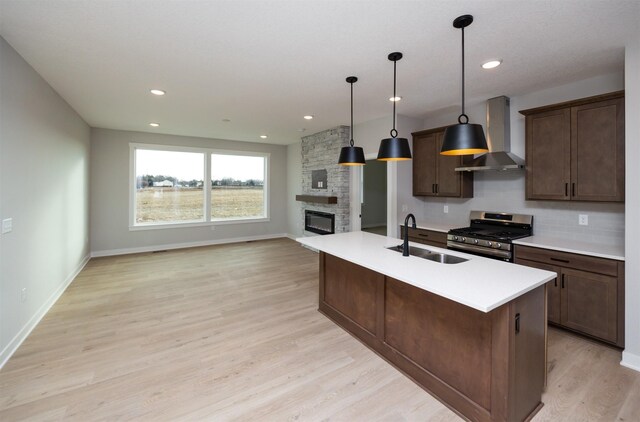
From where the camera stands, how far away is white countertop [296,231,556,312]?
155 cm

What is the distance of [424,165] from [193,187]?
532 cm

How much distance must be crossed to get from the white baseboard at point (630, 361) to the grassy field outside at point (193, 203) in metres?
7.12

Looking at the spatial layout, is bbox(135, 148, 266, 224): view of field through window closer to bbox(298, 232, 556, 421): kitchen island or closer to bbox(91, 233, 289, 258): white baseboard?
bbox(91, 233, 289, 258): white baseboard

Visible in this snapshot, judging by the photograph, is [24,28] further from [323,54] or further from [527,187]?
[527,187]

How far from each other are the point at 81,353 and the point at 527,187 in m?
4.92

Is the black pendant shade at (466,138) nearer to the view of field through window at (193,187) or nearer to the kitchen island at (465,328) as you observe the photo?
the kitchen island at (465,328)

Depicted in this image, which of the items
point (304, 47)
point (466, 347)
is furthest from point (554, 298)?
point (304, 47)

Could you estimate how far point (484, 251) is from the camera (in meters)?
3.43

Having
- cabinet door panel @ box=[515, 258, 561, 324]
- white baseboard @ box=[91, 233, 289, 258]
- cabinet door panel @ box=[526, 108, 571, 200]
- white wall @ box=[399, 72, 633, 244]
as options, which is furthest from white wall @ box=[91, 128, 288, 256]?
cabinet door panel @ box=[515, 258, 561, 324]

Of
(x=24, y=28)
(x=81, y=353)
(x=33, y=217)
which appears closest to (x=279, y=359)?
(x=81, y=353)

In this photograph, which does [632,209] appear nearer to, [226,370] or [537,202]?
[537,202]

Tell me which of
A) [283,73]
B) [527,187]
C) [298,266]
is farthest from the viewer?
[298,266]

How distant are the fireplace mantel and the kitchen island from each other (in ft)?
10.6

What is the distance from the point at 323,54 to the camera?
2.63 m
